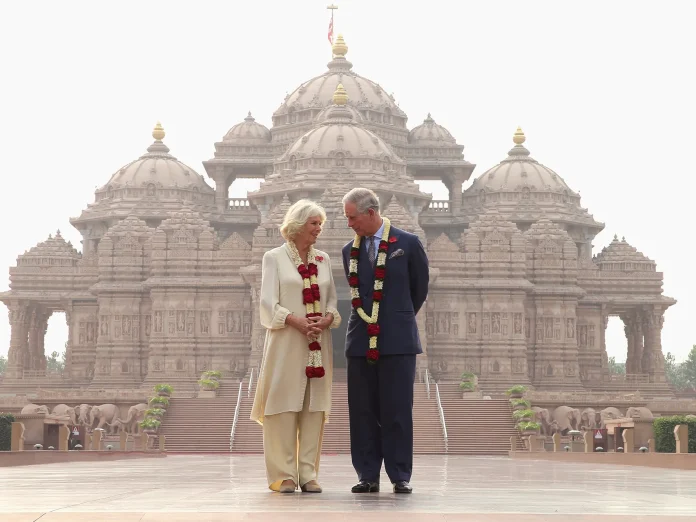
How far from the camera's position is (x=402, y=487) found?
13695 millimetres

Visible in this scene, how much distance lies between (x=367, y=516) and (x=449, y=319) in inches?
2459

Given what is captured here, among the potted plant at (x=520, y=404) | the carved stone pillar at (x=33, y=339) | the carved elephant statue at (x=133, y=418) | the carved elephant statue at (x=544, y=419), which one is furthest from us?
the carved stone pillar at (x=33, y=339)

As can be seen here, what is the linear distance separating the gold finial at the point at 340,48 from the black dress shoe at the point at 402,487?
79.7 metres

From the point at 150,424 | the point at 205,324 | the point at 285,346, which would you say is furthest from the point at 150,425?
the point at 285,346

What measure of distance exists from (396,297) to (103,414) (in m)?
47.2

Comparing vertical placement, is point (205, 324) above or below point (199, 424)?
above

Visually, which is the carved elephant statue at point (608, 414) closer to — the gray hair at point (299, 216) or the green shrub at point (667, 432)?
the green shrub at point (667, 432)

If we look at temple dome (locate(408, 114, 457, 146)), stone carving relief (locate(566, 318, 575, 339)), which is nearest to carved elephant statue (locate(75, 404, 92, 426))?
stone carving relief (locate(566, 318, 575, 339))

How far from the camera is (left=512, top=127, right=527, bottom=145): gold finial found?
293ft

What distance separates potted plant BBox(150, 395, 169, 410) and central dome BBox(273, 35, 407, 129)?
31.3 meters

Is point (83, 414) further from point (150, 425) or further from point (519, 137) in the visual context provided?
point (519, 137)

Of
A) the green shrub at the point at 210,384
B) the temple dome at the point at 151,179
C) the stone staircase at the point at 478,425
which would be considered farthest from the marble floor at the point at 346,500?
the temple dome at the point at 151,179

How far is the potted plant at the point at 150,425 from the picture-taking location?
5600 centimetres

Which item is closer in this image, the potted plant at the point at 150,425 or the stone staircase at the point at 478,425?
the stone staircase at the point at 478,425
